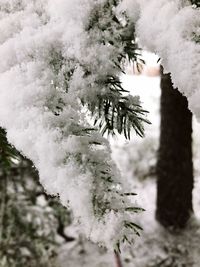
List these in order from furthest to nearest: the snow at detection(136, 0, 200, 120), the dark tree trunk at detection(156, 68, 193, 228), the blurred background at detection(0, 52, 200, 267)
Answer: the dark tree trunk at detection(156, 68, 193, 228), the blurred background at detection(0, 52, 200, 267), the snow at detection(136, 0, 200, 120)

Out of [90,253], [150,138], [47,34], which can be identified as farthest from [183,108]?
[47,34]

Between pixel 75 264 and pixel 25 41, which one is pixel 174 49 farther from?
pixel 75 264

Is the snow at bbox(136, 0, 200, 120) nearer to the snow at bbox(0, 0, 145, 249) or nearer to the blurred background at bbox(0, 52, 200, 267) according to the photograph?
the snow at bbox(0, 0, 145, 249)

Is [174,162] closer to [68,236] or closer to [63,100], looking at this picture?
[68,236]

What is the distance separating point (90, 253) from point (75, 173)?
115 inches

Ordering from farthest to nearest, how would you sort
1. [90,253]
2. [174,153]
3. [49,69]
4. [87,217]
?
[90,253] → [174,153] → [49,69] → [87,217]

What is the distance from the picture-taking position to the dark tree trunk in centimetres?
284

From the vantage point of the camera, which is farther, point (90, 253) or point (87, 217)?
point (90, 253)

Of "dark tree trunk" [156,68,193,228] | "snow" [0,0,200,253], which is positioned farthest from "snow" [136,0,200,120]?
"dark tree trunk" [156,68,193,228]

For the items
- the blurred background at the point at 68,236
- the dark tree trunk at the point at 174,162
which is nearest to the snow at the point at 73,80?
the blurred background at the point at 68,236

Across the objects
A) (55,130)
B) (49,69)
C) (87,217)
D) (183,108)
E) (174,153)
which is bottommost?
(87,217)

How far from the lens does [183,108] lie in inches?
111

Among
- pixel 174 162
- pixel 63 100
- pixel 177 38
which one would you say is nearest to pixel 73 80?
pixel 63 100

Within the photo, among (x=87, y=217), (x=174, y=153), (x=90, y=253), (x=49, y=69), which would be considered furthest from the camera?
(x=90, y=253)
